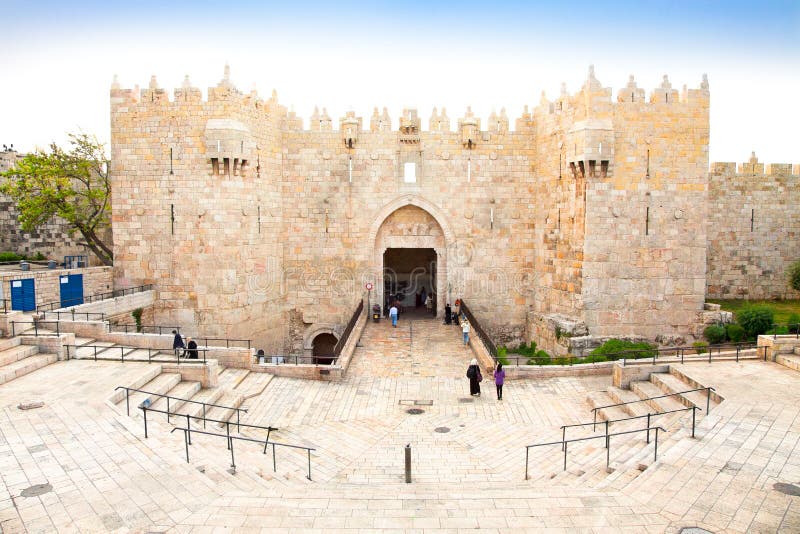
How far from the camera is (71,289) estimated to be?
19312mm

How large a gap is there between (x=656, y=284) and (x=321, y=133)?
14.5m

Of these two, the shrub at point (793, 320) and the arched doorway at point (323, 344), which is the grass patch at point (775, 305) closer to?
the shrub at point (793, 320)

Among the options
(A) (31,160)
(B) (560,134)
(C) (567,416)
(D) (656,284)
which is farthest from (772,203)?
(A) (31,160)

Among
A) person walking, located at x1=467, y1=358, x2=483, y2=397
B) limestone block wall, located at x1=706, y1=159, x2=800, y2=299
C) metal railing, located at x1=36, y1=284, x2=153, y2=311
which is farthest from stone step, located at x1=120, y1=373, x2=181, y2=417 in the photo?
limestone block wall, located at x1=706, y1=159, x2=800, y2=299

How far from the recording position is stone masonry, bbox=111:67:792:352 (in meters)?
20.3

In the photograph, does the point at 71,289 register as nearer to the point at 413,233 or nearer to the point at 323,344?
the point at 323,344

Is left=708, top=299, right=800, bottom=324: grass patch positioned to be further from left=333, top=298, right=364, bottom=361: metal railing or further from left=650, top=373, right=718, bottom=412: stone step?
left=333, top=298, right=364, bottom=361: metal railing

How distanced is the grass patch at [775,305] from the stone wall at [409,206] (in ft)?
16.8

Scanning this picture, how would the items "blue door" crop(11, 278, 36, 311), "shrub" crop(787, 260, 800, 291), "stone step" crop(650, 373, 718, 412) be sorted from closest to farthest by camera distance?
"stone step" crop(650, 373, 718, 412) < "blue door" crop(11, 278, 36, 311) < "shrub" crop(787, 260, 800, 291)

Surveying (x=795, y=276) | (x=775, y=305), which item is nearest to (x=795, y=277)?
(x=795, y=276)

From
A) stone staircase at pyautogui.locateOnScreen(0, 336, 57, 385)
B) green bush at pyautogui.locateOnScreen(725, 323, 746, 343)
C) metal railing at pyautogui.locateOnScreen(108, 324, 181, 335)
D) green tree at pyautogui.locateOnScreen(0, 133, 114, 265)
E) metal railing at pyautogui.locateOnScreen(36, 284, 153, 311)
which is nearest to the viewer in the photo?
stone staircase at pyautogui.locateOnScreen(0, 336, 57, 385)

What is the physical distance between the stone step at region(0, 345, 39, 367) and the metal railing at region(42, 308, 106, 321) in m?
1.94

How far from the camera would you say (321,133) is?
23.7 m

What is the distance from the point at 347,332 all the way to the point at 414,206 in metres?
7.03
